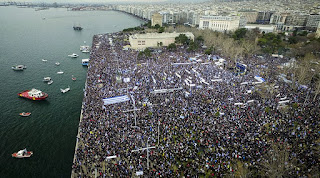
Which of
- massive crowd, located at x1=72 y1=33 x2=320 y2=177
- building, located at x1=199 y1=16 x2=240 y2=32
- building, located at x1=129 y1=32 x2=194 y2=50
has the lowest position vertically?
massive crowd, located at x1=72 y1=33 x2=320 y2=177

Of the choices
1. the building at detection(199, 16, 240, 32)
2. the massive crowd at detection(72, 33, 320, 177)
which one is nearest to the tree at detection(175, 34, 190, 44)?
the massive crowd at detection(72, 33, 320, 177)

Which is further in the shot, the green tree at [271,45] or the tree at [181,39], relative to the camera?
the tree at [181,39]

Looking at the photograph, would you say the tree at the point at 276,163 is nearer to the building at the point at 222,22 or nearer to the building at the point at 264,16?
the building at the point at 222,22

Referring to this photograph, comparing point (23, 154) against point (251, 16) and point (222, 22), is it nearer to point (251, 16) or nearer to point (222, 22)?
point (222, 22)

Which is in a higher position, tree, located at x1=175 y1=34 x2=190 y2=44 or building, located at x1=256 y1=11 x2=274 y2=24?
building, located at x1=256 y1=11 x2=274 y2=24

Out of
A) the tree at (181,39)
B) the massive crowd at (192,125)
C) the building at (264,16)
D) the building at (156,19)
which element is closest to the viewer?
the massive crowd at (192,125)

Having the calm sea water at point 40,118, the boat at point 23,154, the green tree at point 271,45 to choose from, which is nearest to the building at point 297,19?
the green tree at point 271,45

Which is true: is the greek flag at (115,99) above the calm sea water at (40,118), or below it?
above

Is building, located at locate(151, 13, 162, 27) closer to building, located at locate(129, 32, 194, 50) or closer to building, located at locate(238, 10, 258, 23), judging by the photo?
building, located at locate(129, 32, 194, 50)
